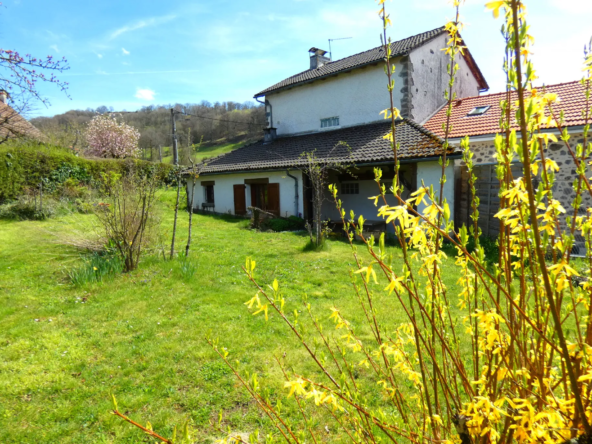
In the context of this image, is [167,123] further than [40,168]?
Yes

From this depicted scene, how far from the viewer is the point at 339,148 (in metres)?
12.1

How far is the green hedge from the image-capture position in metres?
13.1

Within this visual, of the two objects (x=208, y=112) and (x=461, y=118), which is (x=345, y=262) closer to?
(x=461, y=118)

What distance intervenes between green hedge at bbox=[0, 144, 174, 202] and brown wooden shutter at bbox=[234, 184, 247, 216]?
3.38 metres

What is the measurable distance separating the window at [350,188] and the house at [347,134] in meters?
0.04

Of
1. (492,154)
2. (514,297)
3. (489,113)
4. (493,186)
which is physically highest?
(489,113)

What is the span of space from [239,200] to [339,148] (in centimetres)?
505

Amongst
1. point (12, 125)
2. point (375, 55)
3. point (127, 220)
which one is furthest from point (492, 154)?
point (12, 125)

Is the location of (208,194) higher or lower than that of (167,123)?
lower

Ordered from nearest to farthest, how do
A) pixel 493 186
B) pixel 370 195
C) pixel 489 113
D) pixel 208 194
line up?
pixel 493 186
pixel 489 113
pixel 370 195
pixel 208 194

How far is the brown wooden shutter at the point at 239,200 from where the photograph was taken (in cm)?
1451

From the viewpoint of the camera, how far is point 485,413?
1.16m

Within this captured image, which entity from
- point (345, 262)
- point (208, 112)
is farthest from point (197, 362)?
point (208, 112)

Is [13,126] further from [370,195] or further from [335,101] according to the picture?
[335,101]
